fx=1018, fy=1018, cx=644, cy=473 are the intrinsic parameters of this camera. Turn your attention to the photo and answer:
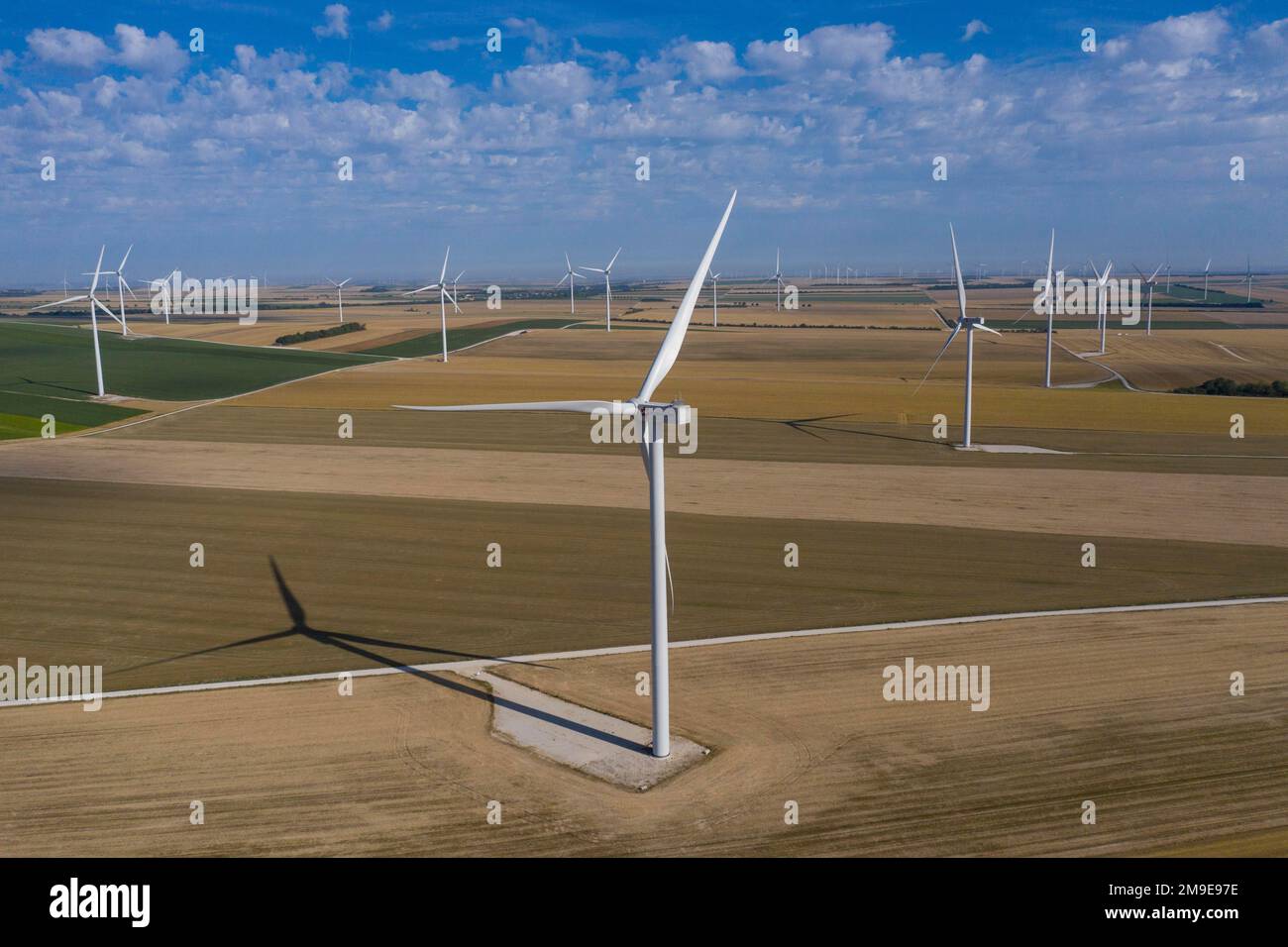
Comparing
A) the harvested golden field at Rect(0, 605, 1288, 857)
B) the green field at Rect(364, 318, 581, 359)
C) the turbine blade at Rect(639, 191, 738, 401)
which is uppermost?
the green field at Rect(364, 318, 581, 359)

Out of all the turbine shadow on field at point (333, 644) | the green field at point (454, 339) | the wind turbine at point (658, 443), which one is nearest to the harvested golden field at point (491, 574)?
the turbine shadow on field at point (333, 644)

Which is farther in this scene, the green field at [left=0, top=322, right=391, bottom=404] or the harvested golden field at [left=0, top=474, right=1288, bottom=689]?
the green field at [left=0, top=322, right=391, bottom=404]

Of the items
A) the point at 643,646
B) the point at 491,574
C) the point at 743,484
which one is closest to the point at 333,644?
the point at 491,574

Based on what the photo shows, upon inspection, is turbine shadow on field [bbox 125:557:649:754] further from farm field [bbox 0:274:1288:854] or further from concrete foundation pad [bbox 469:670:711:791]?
farm field [bbox 0:274:1288:854]

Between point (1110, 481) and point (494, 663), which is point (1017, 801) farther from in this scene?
point (1110, 481)

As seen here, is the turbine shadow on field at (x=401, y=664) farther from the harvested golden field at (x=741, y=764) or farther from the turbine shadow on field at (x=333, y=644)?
the harvested golden field at (x=741, y=764)

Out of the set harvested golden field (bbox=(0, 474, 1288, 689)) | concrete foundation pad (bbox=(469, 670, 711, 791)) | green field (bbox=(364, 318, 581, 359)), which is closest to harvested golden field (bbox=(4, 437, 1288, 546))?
harvested golden field (bbox=(0, 474, 1288, 689))

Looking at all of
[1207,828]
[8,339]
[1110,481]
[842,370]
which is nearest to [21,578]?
[1207,828]
